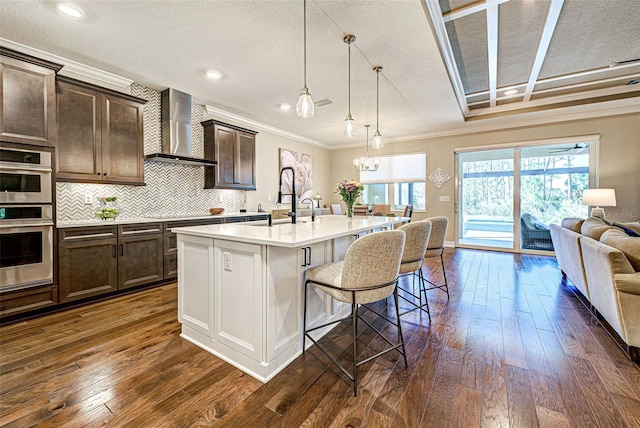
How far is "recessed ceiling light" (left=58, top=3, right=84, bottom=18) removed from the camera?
2.22 metres

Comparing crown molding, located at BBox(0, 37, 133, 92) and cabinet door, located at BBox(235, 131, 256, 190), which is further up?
crown molding, located at BBox(0, 37, 133, 92)

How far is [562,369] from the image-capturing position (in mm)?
1775

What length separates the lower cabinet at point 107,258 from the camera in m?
2.76

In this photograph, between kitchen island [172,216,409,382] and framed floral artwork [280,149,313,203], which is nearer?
kitchen island [172,216,409,382]

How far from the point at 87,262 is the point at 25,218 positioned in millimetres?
653

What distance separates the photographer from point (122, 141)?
336cm

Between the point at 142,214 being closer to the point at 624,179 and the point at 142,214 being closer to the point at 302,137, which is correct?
the point at 302,137

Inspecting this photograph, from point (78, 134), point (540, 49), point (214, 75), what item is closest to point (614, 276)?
point (540, 49)

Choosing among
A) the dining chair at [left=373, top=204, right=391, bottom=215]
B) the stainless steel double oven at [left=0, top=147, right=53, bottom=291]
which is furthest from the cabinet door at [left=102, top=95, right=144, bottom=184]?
the dining chair at [left=373, top=204, right=391, bottom=215]

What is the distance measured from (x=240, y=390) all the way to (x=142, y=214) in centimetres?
316

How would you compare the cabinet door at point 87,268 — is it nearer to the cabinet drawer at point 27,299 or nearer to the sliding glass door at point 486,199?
the cabinet drawer at point 27,299

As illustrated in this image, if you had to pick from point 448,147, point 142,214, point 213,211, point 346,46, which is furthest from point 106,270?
point 448,147

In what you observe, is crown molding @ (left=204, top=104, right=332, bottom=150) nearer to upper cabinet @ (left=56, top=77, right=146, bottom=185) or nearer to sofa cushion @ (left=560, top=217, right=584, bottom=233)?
upper cabinet @ (left=56, top=77, right=146, bottom=185)

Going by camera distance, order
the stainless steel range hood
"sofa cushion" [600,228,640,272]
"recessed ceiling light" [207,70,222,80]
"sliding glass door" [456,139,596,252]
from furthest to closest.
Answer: "sliding glass door" [456,139,596,252], the stainless steel range hood, "recessed ceiling light" [207,70,222,80], "sofa cushion" [600,228,640,272]
